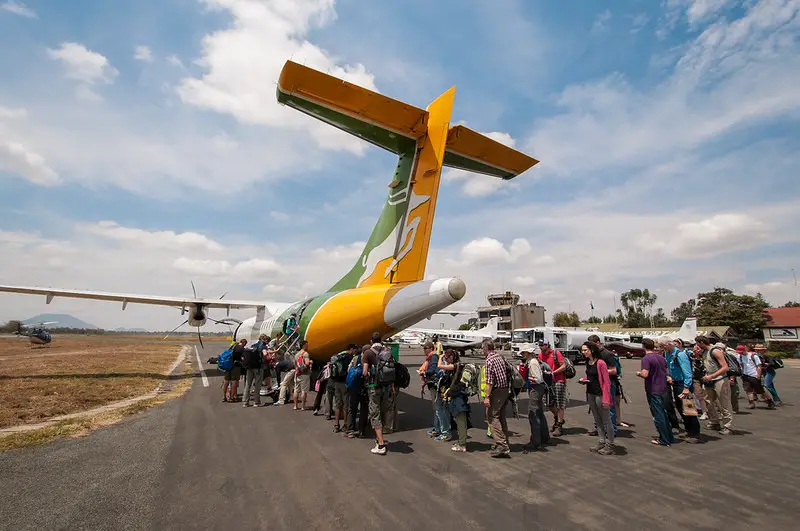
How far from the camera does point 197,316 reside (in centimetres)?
1914

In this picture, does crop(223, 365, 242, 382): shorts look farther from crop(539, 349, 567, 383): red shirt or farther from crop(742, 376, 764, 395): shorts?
crop(742, 376, 764, 395): shorts

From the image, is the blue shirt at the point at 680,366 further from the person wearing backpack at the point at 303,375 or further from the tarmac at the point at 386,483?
the person wearing backpack at the point at 303,375

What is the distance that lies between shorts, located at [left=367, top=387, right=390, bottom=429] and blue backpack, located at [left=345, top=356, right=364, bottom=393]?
0.46 metres

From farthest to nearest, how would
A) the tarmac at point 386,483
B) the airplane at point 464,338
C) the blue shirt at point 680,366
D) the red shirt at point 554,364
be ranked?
the airplane at point 464,338
the red shirt at point 554,364
the blue shirt at point 680,366
the tarmac at point 386,483

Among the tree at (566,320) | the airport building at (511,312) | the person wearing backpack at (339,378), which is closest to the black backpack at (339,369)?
the person wearing backpack at (339,378)

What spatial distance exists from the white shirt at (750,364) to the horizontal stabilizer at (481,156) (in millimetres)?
7963

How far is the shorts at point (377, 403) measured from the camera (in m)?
6.09

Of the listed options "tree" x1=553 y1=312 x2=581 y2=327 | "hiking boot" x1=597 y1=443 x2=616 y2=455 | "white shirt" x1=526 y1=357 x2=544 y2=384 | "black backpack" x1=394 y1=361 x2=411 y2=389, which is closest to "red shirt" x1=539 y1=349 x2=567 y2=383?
"white shirt" x1=526 y1=357 x2=544 y2=384

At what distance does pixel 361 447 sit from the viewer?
248 inches

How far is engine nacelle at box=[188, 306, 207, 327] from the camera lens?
19000 mm

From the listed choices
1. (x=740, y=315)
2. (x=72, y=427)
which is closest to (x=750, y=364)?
(x=72, y=427)

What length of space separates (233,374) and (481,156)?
922 centimetres

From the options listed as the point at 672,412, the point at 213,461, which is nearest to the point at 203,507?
the point at 213,461

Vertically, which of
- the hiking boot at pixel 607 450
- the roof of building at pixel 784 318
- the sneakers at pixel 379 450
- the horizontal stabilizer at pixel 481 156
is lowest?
the sneakers at pixel 379 450
